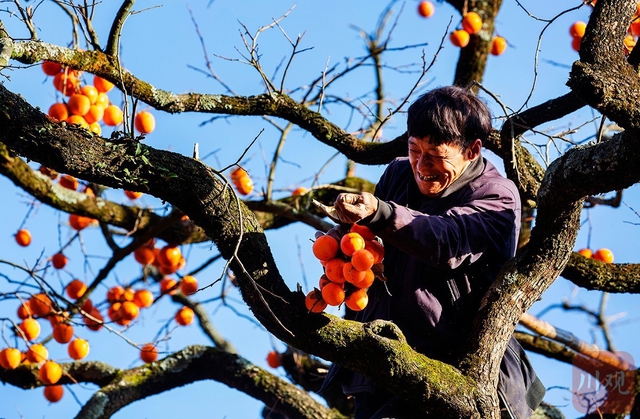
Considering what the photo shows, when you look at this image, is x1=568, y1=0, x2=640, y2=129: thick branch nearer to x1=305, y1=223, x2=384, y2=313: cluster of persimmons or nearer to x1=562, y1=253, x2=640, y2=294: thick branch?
x1=305, y1=223, x2=384, y2=313: cluster of persimmons

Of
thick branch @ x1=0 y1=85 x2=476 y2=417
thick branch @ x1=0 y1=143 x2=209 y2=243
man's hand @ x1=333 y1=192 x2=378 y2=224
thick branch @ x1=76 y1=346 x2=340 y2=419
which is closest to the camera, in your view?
man's hand @ x1=333 y1=192 x2=378 y2=224

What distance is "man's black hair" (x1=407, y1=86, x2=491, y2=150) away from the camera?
296cm

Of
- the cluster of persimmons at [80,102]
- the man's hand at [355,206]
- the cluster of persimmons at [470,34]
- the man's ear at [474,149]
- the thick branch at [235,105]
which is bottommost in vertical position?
the man's hand at [355,206]

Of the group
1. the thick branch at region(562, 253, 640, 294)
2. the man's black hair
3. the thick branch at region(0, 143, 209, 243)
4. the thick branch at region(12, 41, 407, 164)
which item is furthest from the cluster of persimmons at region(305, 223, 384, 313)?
the thick branch at region(0, 143, 209, 243)

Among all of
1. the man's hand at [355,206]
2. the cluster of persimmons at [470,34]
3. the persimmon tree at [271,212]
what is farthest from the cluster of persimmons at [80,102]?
the man's hand at [355,206]

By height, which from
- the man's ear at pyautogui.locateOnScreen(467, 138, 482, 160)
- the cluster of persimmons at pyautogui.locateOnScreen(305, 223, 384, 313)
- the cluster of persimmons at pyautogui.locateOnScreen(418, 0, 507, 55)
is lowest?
the cluster of persimmons at pyautogui.locateOnScreen(305, 223, 384, 313)

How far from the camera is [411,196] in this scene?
3.16m

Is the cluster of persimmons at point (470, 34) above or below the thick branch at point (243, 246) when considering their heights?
above

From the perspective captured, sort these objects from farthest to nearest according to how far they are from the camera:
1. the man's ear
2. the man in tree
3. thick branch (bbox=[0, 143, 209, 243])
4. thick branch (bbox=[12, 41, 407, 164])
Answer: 1. thick branch (bbox=[0, 143, 209, 243])
2. thick branch (bbox=[12, 41, 407, 164])
3. the man's ear
4. the man in tree

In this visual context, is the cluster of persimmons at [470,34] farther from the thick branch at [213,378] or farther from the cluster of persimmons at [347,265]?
the cluster of persimmons at [347,265]

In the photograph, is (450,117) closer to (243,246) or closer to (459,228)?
(459,228)

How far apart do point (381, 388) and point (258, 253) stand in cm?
71

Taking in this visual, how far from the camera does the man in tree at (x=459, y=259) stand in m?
2.93

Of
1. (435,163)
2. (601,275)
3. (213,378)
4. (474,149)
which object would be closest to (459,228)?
(435,163)
